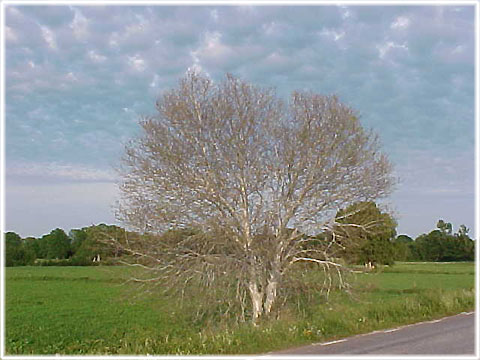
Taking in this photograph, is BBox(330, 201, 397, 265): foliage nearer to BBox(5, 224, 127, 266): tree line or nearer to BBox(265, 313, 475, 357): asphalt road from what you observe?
BBox(265, 313, 475, 357): asphalt road

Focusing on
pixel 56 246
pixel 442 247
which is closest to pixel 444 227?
pixel 442 247

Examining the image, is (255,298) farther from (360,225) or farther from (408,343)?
(408,343)

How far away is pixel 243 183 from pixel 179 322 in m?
4.74

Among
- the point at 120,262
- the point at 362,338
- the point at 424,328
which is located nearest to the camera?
the point at 362,338

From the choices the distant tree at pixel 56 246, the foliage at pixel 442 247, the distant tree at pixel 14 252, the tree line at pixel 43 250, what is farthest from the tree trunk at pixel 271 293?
the foliage at pixel 442 247

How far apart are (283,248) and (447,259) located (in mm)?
60957

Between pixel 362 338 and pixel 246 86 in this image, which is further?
pixel 246 86

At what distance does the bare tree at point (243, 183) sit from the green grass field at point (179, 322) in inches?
43.1

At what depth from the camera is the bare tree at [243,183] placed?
47.1 feet

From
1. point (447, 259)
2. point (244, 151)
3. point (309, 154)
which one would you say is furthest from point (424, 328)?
point (447, 259)

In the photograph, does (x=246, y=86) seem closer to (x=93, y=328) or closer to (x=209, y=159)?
(x=209, y=159)

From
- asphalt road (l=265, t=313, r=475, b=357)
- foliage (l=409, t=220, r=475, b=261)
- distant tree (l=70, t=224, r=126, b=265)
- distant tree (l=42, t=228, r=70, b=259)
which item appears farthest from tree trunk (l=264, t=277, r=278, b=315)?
foliage (l=409, t=220, r=475, b=261)

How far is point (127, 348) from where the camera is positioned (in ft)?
31.4

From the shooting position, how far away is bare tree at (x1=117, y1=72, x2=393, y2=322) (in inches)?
565
